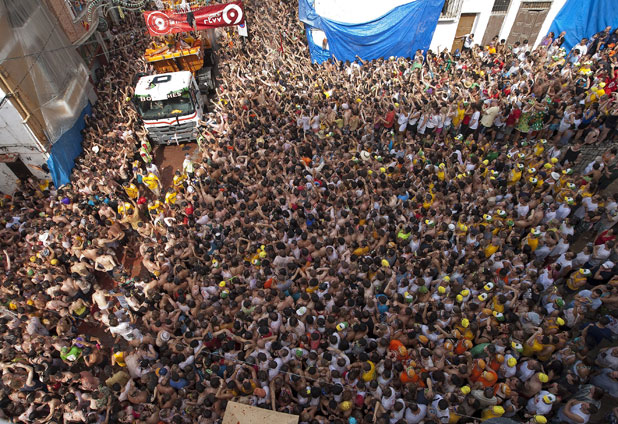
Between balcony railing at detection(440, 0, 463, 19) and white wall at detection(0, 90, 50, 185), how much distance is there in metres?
15.0

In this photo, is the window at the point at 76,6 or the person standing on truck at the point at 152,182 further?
the window at the point at 76,6

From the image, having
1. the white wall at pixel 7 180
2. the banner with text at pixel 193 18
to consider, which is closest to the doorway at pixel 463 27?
the banner with text at pixel 193 18

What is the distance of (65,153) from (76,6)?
812 cm

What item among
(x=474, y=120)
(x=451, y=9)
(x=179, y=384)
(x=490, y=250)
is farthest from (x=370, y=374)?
(x=451, y=9)

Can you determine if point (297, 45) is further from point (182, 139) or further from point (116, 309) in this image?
point (116, 309)

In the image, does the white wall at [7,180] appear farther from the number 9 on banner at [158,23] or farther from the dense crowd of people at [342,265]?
the number 9 on banner at [158,23]

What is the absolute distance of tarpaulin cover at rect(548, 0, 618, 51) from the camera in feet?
43.6

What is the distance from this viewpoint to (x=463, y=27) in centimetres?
1481

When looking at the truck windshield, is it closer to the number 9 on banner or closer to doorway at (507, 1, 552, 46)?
the number 9 on banner

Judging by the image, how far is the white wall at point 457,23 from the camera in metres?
14.1

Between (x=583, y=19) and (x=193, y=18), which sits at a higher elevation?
(x=583, y=19)

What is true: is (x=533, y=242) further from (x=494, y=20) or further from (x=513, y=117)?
(x=494, y=20)

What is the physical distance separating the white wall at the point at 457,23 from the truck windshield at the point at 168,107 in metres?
10.1

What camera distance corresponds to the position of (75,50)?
14531 mm
